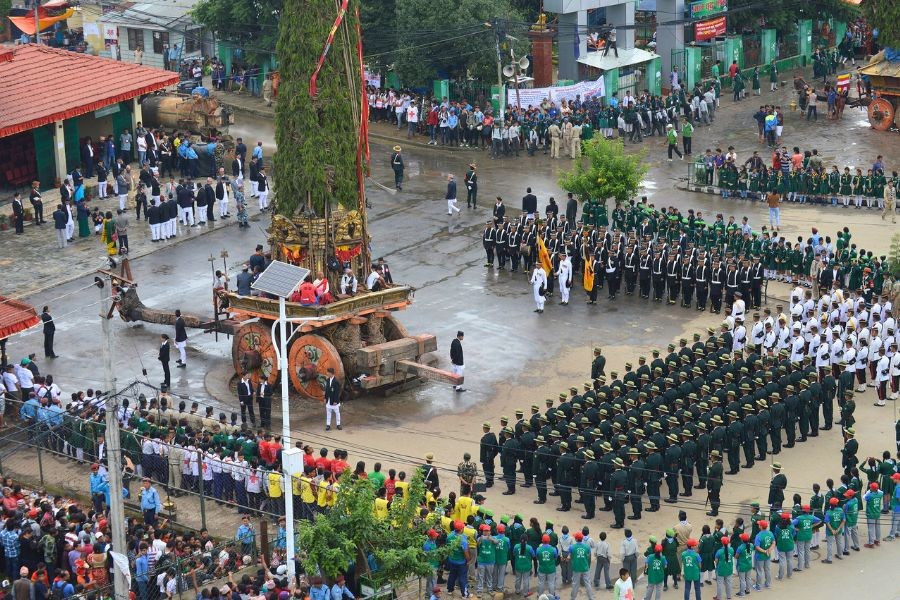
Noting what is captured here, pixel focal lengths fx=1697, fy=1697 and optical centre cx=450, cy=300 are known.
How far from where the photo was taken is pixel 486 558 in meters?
28.2

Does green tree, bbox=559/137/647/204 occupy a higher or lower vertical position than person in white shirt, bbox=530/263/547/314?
higher

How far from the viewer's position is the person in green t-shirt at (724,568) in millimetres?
27938

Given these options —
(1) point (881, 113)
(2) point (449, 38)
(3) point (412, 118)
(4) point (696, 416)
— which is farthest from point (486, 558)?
(1) point (881, 113)

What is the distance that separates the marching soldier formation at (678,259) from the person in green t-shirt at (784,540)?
1193 centimetres

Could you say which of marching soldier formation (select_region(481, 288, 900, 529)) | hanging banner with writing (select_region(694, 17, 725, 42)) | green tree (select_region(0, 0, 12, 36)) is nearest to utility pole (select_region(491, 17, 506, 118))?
hanging banner with writing (select_region(694, 17, 725, 42))

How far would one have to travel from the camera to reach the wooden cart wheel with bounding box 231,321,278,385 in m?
36.0

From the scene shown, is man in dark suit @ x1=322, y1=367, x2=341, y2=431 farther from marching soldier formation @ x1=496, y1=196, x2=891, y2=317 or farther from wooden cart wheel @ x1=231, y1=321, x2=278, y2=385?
marching soldier formation @ x1=496, y1=196, x2=891, y2=317

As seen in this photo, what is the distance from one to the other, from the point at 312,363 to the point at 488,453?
5.23 metres

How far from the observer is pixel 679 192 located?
5091 cm

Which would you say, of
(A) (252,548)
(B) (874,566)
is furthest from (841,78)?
(A) (252,548)

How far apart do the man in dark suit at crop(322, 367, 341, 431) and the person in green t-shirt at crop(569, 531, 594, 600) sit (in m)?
7.88

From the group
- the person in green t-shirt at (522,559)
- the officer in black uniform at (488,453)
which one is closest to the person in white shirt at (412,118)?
the officer in black uniform at (488,453)

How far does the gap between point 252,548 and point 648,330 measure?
1419 centimetres

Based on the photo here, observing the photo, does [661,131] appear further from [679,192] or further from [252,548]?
[252,548]
